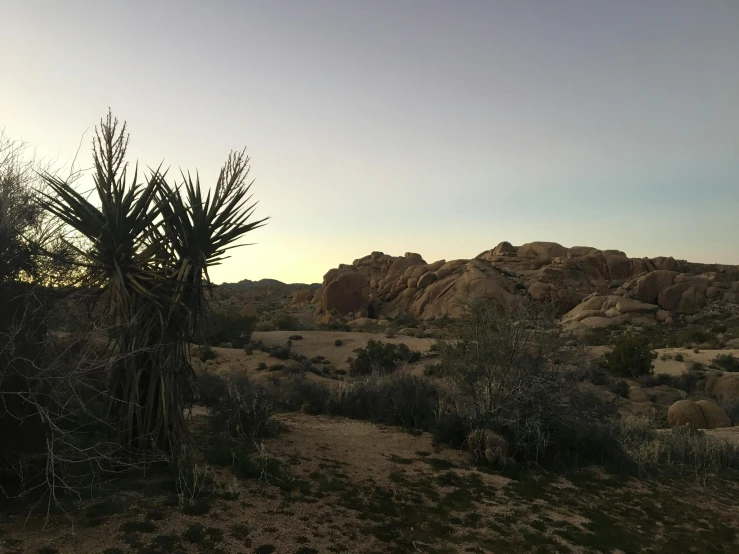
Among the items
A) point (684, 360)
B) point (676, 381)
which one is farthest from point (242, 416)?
point (684, 360)

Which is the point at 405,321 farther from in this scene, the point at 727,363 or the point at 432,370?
the point at 727,363

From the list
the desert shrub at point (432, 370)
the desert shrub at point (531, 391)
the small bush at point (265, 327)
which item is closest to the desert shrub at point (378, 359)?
the desert shrub at point (432, 370)

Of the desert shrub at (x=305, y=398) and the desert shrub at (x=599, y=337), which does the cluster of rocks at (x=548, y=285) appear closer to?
the desert shrub at (x=599, y=337)

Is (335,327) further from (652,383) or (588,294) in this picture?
(588,294)

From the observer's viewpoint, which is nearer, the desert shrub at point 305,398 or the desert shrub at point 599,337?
the desert shrub at point 305,398

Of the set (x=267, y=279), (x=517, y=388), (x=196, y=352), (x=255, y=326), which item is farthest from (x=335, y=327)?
(x=267, y=279)

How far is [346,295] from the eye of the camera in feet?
156

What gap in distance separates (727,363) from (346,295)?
105ft

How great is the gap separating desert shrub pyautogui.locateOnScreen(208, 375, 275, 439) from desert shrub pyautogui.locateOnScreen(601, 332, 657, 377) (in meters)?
15.7

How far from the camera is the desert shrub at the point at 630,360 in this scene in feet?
64.6

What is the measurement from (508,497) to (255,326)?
2515 centimetres

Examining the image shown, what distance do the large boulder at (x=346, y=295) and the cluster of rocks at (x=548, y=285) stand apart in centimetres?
9

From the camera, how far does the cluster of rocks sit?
3947 cm

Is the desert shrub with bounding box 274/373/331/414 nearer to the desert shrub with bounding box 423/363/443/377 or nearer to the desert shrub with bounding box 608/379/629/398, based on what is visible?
the desert shrub with bounding box 423/363/443/377
